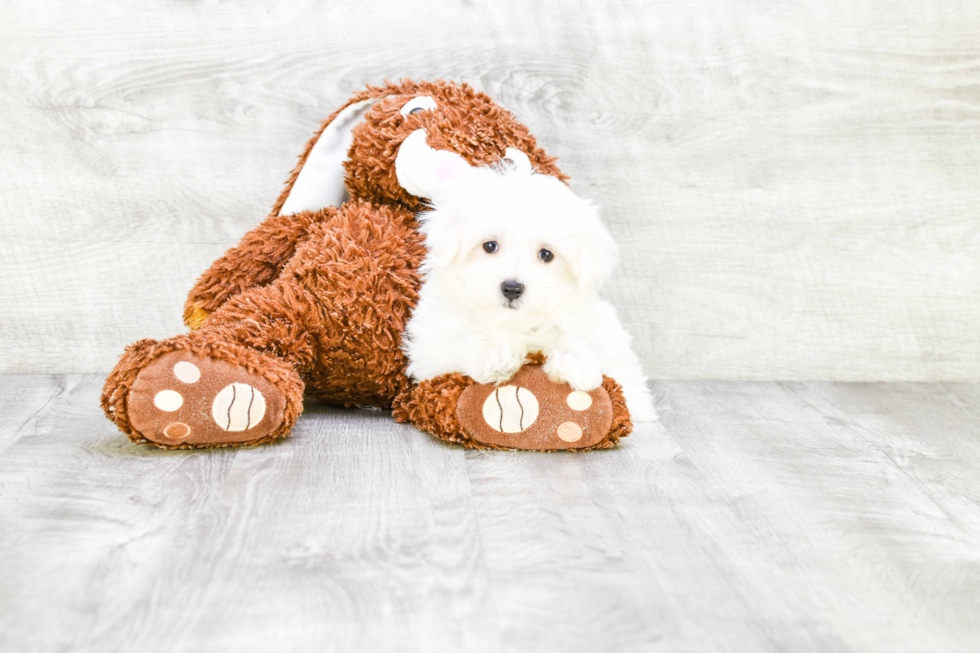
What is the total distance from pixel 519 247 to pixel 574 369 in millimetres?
185

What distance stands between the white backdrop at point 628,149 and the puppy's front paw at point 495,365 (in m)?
0.66

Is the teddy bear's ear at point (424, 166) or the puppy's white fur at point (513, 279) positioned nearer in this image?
the puppy's white fur at point (513, 279)

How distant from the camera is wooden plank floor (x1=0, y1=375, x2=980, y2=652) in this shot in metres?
0.76

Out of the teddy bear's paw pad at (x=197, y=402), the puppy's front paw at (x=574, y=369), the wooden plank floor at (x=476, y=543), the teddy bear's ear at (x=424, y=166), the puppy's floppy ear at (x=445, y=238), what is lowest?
the wooden plank floor at (x=476, y=543)

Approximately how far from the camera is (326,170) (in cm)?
151

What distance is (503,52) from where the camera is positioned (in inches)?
69.8

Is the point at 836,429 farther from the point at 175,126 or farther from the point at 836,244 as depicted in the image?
the point at 175,126

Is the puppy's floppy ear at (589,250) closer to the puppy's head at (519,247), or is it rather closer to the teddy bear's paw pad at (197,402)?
the puppy's head at (519,247)

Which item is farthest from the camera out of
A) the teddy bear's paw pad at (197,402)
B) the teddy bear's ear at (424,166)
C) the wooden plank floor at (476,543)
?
the teddy bear's ear at (424,166)

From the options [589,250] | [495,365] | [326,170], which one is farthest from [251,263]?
Result: [589,250]

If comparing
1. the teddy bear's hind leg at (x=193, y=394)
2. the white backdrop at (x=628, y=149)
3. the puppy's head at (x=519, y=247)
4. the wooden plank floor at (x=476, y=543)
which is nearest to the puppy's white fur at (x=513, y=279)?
the puppy's head at (x=519, y=247)

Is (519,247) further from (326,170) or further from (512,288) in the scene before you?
(326,170)

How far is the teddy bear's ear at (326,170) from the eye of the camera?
4.94ft

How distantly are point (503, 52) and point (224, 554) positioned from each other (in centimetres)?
122
